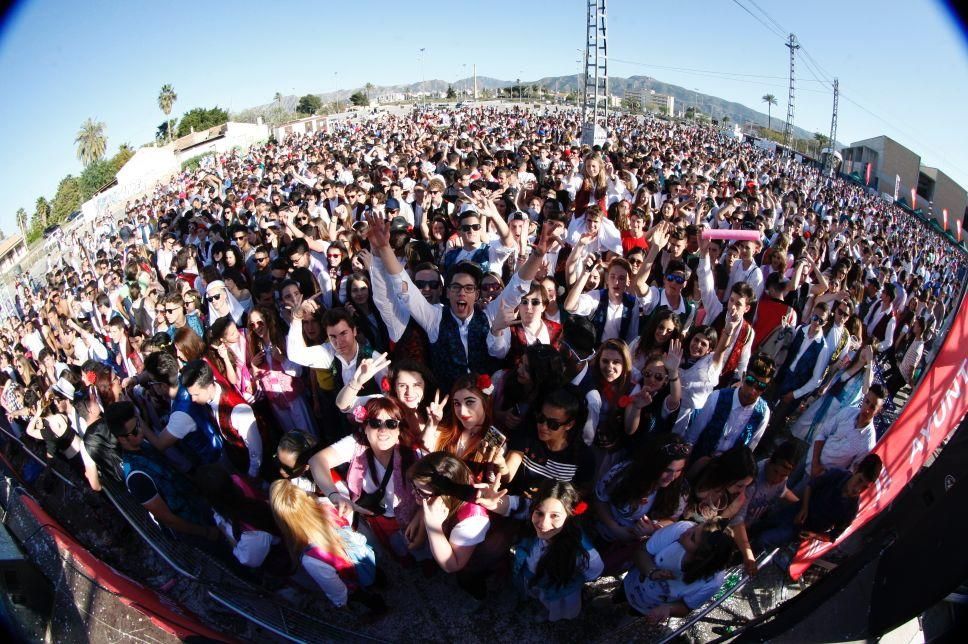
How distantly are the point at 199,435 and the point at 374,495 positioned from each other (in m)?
1.43

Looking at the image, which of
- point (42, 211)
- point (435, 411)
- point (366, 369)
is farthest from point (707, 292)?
point (42, 211)

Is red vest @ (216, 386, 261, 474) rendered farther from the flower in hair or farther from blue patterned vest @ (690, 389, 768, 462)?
blue patterned vest @ (690, 389, 768, 462)

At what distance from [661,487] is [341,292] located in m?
3.11

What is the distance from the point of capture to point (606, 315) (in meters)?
4.00

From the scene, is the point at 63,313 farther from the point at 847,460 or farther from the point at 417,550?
the point at 847,460

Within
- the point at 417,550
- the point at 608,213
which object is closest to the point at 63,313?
the point at 417,550

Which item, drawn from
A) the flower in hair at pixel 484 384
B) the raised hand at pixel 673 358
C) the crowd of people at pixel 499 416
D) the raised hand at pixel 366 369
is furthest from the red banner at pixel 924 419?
the raised hand at pixel 366 369

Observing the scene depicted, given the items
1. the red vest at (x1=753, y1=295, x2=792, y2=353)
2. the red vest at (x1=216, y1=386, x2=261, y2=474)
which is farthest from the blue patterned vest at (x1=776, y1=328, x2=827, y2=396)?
the red vest at (x1=216, y1=386, x2=261, y2=474)

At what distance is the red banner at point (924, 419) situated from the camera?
9.30 feet

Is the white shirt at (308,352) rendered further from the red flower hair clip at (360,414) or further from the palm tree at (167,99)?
the palm tree at (167,99)

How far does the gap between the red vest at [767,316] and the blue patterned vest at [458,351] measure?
2514 mm

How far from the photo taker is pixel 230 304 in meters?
4.52

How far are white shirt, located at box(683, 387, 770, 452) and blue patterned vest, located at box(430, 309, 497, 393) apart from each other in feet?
4.61

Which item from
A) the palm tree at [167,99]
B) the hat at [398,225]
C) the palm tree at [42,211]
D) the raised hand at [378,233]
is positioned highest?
the palm tree at [167,99]
